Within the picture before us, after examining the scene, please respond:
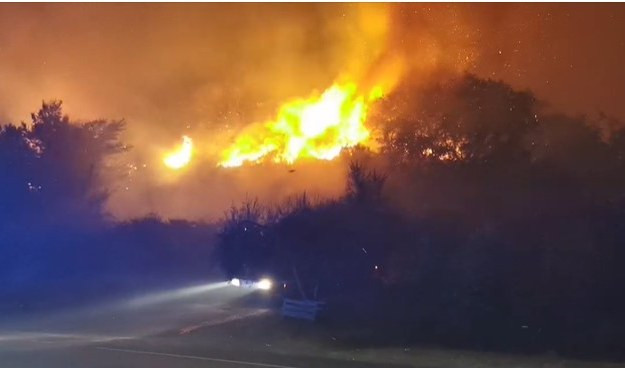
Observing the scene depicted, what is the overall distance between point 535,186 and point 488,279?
615cm

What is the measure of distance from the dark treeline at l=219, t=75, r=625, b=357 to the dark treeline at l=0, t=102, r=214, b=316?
2027 cm

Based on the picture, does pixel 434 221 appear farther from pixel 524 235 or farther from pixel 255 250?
pixel 255 250

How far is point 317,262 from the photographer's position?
2352 cm

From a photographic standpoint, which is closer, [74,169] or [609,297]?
[609,297]

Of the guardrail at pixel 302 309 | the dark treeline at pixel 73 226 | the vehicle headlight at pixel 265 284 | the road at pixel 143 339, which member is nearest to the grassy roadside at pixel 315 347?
the road at pixel 143 339

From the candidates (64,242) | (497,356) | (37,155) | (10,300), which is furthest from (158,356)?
(37,155)

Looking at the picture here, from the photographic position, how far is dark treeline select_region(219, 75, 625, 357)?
57.9 feet

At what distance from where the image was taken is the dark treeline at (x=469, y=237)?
17641 mm

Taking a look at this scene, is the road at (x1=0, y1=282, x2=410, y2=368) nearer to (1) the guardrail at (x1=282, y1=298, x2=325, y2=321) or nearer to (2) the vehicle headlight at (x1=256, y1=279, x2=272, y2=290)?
(2) the vehicle headlight at (x1=256, y1=279, x2=272, y2=290)

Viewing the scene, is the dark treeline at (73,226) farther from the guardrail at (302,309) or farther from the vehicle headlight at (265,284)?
the guardrail at (302,309)

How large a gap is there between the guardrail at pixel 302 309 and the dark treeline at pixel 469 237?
1.96 ft

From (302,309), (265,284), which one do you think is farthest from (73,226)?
(302,309)

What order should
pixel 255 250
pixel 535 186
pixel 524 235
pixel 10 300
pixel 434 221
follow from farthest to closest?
pixel 10 300 < pixel 255 250 < pixel 535 186 < pixel 434 221 < pixel 524 235

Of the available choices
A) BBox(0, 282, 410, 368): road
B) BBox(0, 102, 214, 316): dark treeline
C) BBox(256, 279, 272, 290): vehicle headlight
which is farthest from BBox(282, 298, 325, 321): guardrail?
BBox(0, 102, 214, 316): dark treeline
